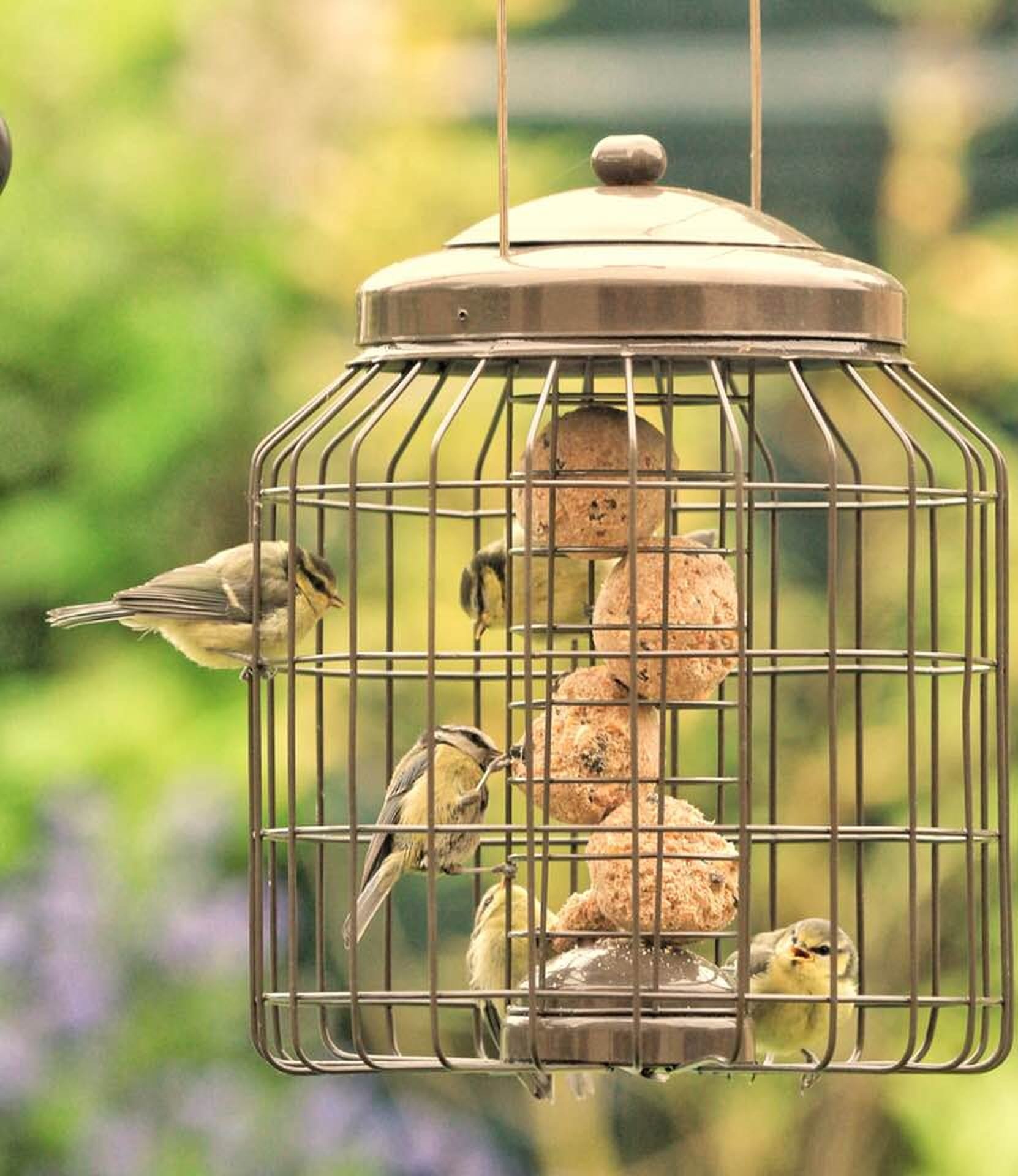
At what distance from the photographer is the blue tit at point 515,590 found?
4.76 m

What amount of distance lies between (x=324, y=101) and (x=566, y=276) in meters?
4.00

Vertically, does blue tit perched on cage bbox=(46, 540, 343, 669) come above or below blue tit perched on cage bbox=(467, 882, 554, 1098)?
above

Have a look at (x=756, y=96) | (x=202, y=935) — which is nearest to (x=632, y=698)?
(x=756, y=96)

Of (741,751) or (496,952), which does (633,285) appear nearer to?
(741,751)

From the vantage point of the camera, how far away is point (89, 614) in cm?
549

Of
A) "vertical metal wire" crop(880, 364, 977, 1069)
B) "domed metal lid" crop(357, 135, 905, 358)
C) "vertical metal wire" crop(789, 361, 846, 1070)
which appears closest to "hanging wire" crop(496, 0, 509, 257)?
"domed metal lid" crop(357, 135, 905, 358)

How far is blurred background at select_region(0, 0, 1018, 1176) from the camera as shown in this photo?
6.96 m

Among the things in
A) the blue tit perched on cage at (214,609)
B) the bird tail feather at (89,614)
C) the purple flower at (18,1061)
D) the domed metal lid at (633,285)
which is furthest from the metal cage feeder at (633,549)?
the purple flower at (18,1061)

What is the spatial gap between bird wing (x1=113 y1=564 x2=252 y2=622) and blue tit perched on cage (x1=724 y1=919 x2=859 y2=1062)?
1.21 metres

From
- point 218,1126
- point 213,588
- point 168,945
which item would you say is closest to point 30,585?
point 168,945

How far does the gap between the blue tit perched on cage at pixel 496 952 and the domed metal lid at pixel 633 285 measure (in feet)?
3.81

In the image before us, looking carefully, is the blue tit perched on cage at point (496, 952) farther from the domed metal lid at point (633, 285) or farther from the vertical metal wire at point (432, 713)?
the domed metal lid at point (633, 285)

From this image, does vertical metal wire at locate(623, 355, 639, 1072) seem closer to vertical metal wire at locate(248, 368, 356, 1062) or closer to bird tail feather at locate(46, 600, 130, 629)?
vertical metal wire at locate(248, 368, 356, 1062)

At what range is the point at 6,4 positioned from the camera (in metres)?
7.40
